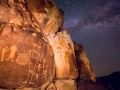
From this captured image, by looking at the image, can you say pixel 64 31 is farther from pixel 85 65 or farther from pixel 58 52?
pixel 85 65

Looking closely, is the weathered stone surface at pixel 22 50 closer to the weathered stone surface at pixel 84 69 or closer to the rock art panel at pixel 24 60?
the rock art panel at pixel 24 60

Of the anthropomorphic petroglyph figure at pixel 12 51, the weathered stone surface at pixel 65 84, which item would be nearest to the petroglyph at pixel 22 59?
the anthropomorphic petroglyph figure at pixel 12 51

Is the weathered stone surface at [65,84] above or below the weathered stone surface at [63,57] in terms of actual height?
below

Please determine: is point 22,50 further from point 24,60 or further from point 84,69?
point 84,69

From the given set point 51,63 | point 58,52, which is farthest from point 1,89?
point 58,52

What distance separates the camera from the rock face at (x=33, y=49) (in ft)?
8.57

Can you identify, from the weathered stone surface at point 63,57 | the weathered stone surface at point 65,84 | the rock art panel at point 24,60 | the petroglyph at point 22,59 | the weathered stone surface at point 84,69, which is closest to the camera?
the rock art panel at point 24,60

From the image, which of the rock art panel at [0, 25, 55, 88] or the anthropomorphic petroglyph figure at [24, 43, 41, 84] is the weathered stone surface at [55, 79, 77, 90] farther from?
the anthropomorphic petroglyph figure at [24, 43, 41, 84]

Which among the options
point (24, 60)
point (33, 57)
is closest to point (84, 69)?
point (33, 57)

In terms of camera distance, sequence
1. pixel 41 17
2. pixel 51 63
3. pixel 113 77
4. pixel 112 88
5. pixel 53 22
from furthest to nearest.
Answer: pixel 113 77
pixel 112 88
pixel 53 22
pixel 41 17
pixel 51 63

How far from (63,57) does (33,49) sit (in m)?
0.95

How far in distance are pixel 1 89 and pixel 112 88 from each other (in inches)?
525

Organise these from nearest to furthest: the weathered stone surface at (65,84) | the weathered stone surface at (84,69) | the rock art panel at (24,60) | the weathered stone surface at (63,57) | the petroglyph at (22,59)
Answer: the rock art panel at (24,60)
the petroglyph at (22,59)
the weathered stone surface at (65,84)
the weathered stone surface at (63,57)
the weathered stone surface at (84,69)

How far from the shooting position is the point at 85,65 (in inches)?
186
